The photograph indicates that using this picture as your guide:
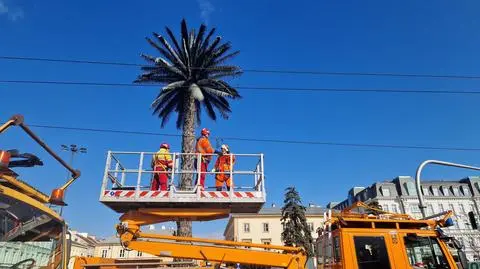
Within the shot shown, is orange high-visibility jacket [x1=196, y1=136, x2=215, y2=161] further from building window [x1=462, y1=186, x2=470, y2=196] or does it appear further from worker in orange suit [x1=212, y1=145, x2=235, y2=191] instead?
building window [x1=462, y1=186, x2=470, y2=196]

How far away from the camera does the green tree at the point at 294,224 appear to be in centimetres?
5019

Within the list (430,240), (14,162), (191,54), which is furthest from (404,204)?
(14,162)

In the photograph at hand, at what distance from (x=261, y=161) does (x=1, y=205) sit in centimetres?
582

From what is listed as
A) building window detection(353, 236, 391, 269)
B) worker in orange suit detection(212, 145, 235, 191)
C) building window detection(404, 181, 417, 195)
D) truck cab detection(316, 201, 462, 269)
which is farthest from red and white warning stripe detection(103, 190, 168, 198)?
building window detection(404, 181, 417, 195)

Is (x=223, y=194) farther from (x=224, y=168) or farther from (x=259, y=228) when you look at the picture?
(x=259, y=228)

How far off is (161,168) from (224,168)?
5.50 feet

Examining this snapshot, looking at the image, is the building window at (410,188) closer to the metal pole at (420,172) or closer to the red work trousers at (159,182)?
the metal pole at (420,172)

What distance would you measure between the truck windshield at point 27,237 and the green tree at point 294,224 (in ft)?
A: 155

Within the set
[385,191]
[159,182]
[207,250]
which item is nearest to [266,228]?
[385,191]

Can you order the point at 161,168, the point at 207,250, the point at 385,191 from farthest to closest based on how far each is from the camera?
1. the point at 385,191
2. the point at 161,168
3. the point at 207,250

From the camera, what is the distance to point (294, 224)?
170 ft

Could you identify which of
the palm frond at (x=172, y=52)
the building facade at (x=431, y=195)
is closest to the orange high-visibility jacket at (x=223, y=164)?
the palm frond at (x=172, y=52)

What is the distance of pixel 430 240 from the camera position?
23.5ft

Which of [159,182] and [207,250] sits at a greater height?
[159,182]
